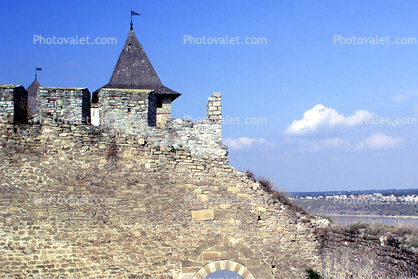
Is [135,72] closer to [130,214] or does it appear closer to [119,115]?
[119,115]

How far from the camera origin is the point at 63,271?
795cm

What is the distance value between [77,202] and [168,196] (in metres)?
2.05

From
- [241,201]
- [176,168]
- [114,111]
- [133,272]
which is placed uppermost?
[114,111]

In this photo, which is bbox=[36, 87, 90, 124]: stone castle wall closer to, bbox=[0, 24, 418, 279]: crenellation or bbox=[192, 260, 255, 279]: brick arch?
bbox=[0, 24, 418, 279]: crenellation

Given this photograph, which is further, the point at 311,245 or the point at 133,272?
the point at 311,245

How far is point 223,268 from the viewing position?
8570 mm

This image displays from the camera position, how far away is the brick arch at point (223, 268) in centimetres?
842

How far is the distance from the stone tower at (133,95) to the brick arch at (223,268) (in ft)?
12.2

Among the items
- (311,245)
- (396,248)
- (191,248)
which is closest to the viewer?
(396,248)

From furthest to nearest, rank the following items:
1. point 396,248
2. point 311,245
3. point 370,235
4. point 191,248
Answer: point 311,245
point 191,248
point 370,235
point 396,248

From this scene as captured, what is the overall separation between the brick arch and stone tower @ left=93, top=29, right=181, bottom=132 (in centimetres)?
372

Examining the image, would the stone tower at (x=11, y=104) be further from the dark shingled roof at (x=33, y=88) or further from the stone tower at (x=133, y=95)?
the dark shingled roof at (x=33, y=88)

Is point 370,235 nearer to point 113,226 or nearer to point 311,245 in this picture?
point 311,245

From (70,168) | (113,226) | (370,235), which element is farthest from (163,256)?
(370,235)
